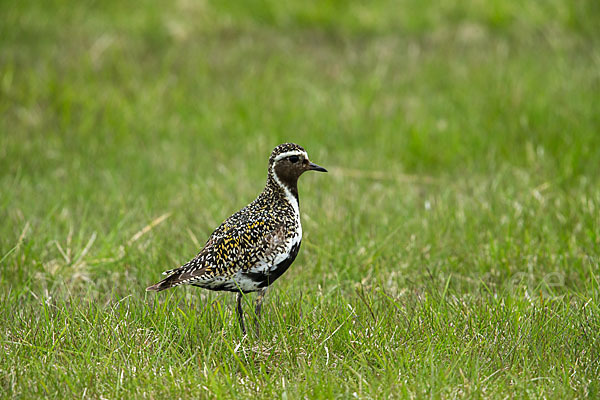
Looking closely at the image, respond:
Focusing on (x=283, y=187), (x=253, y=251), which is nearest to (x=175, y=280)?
(x=253, y=251)

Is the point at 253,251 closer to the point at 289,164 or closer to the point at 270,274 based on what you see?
the point at 270,274

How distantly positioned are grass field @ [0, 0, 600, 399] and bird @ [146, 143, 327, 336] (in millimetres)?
240

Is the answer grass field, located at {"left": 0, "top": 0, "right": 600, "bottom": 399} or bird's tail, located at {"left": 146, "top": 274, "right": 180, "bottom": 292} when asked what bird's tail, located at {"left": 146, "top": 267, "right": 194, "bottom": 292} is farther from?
grass field, located at {"left": 0, "top": 0, "right": 600, "bottom": 399}

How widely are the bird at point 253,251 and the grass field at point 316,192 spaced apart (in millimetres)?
240

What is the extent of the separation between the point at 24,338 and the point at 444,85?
7.45 meters

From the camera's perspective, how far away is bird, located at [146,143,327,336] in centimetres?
476

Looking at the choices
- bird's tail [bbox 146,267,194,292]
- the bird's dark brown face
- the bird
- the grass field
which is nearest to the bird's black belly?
the bird

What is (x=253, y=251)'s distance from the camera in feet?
15.6

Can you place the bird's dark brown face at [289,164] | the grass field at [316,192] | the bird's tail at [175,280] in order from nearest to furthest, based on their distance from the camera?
the grass field at [316,192]
the bird's tail at [175,280]
the bird's dark brown face at [289,164]

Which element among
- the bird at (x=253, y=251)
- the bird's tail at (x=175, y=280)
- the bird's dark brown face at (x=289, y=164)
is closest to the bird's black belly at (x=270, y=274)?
the bird at (x=253, y=251)

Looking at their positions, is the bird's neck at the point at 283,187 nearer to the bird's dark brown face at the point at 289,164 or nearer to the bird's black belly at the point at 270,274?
the bird's dark brown face at the point at 289,164

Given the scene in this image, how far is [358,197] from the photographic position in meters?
7.62

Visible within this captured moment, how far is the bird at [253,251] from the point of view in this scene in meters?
4.76

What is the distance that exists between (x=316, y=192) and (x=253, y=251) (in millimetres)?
3189
